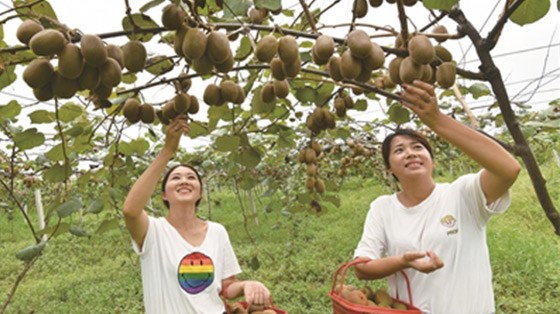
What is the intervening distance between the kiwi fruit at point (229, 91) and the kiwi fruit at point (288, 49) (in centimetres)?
27

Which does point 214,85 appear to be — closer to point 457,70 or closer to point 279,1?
point 279,1

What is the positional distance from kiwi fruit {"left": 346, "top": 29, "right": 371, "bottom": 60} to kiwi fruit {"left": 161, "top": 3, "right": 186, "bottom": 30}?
11.2 inches

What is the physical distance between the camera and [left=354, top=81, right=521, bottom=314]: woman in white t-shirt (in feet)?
3.95

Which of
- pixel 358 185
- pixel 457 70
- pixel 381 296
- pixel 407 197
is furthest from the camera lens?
pixel 358 185

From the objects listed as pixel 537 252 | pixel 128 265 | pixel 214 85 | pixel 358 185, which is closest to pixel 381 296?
pixel 214 85

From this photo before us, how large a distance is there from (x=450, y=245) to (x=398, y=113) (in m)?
0.45

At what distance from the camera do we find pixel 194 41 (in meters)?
0.74

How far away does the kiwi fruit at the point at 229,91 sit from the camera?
42.4 inches

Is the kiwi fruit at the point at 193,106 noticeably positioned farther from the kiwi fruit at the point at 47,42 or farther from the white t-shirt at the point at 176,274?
the white t-shirt at the point at 176,274

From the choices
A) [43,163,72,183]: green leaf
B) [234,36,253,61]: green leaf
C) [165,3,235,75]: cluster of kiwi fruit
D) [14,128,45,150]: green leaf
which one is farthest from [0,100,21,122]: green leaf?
[165,3,235,75]: cluster of kiwi fruit

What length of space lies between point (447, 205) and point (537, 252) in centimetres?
401

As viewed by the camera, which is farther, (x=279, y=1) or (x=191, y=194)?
(x=191, y=194)

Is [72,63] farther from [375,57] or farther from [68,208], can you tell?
[68,208]

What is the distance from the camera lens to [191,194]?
1886 mm
